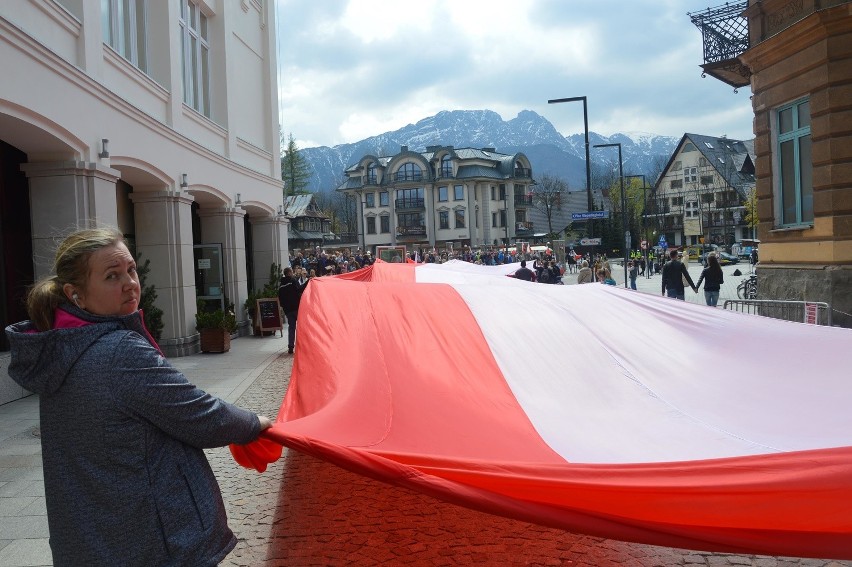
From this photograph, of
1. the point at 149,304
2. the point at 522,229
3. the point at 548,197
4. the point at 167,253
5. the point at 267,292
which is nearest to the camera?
the point at 149,304

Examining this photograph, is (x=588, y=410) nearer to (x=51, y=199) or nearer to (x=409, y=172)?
(x=51, y=199)

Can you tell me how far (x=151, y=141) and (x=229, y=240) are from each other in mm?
5486

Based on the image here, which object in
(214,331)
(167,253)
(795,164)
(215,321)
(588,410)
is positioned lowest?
(214,331)

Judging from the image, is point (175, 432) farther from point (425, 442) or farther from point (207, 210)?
point (207, 210)

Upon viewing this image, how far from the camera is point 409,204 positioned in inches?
3826

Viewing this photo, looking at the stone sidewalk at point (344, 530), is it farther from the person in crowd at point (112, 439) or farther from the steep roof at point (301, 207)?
the steep roof at point (301, 207)

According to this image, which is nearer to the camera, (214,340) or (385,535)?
(385,535)

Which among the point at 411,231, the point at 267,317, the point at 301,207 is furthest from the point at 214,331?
the point at 411,231

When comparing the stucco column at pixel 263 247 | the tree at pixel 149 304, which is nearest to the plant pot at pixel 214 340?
the tree at pixel 149 304

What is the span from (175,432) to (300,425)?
3.08 feet

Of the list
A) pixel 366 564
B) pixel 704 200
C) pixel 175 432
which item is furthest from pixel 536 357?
pixel 704 200

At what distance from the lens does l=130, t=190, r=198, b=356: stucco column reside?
49.0 ft

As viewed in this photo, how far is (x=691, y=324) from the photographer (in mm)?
5375

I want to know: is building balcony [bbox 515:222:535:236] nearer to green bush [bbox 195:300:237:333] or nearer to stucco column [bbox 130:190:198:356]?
green bush [bbox 195:300:237:333]
